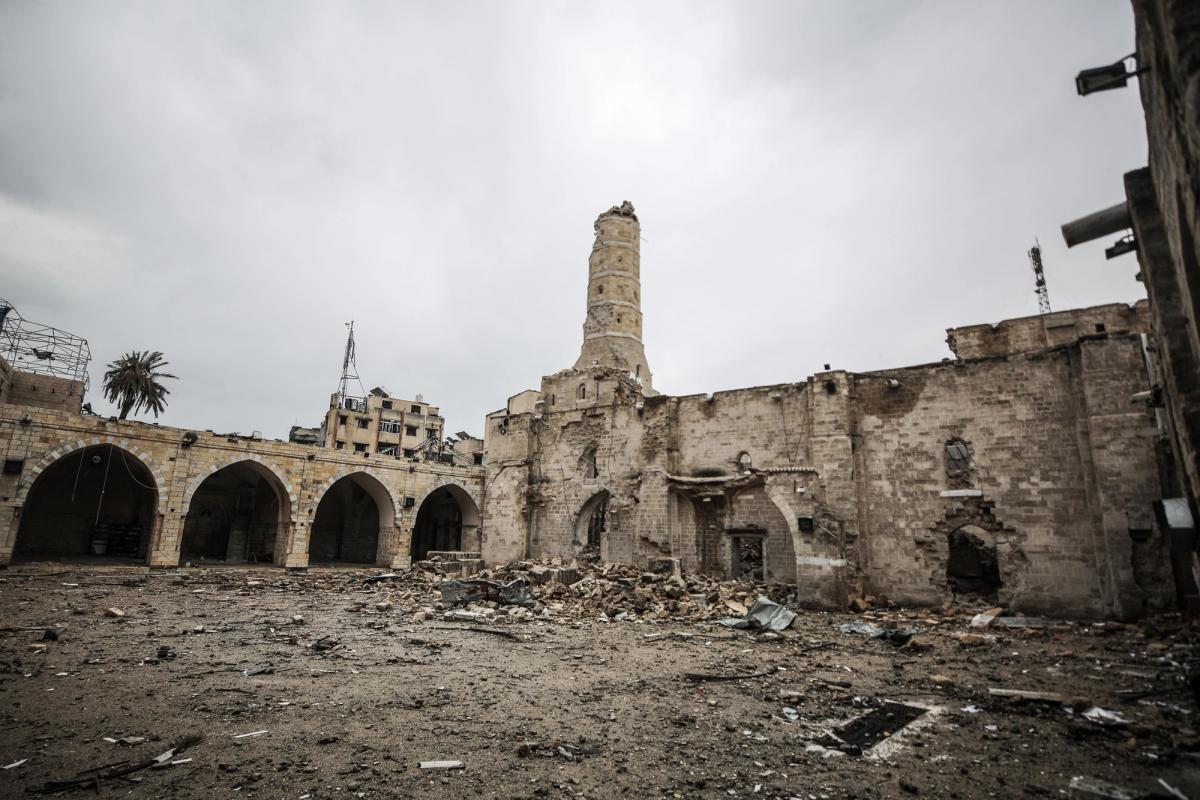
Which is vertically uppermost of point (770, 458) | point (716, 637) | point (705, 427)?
point (705, 427)

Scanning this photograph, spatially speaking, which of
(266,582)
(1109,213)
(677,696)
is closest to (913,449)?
(1109,213)

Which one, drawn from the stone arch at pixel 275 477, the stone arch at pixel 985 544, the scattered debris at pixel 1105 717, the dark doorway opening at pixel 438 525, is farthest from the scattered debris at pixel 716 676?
the dark doorway opening at pixel 438 525

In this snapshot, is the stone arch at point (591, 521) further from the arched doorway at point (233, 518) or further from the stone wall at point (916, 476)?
the arched doorway at point (233, 518)

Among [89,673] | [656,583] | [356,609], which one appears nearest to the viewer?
[89,673]

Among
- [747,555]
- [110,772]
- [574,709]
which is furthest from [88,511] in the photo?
[574,709]

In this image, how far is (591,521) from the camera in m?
21.4

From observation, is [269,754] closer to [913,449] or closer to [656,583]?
[656,583]

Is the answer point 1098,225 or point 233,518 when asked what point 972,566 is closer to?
point 1098,225

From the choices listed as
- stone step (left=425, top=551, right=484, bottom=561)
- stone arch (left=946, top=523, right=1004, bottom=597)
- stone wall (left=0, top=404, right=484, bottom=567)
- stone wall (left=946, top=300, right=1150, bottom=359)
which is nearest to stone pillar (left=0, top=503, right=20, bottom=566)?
stone wall (left=0, top=404, right=484, bottom=567)

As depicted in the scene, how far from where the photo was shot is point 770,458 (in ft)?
55.9

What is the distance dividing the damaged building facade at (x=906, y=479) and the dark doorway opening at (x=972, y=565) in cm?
6

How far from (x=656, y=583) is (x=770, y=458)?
5.23m

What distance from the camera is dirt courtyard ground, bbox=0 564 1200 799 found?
4.14 m

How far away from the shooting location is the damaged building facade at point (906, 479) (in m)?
12.0
